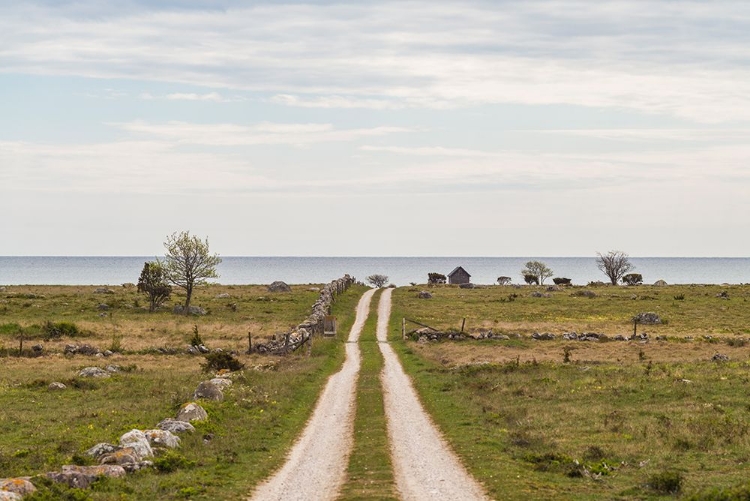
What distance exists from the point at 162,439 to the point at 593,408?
57.9 ft

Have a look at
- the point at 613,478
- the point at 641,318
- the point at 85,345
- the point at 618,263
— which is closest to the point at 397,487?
the point at 613,478

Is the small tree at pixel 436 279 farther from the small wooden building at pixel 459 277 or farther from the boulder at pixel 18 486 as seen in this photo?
the boulder at pixel 18 486

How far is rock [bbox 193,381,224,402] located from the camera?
34084mm

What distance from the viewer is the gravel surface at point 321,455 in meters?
20.6

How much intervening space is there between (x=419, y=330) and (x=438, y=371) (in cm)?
1963

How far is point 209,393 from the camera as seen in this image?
3434 cm

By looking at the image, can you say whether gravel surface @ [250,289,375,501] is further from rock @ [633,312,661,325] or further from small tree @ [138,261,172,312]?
small tree @ [138,261,172,312]

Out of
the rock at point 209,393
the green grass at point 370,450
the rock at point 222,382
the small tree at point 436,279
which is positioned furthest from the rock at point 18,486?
the small tree at point 436,279

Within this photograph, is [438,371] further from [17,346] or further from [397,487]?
[17,346]

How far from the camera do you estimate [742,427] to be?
28.0m

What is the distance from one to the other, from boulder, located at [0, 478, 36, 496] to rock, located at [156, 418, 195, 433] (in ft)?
27.0

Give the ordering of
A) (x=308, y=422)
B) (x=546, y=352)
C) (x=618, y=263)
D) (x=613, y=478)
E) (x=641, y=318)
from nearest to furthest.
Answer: (x=613, y=478) < (x=308, y=422) < (x=546, y=352) < (x=641, y=318) < (x=618, y=263)

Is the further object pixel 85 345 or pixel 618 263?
pixel 618 263

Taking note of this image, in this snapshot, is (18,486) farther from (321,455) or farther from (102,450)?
(321,455)
